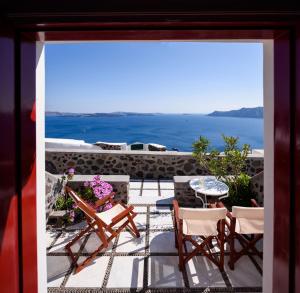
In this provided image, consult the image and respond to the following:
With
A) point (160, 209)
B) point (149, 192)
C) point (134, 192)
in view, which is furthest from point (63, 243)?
point (149, 192)

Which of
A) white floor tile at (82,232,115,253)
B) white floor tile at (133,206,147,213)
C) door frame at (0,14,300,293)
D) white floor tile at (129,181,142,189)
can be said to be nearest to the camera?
door frame at (0,14,300,293)

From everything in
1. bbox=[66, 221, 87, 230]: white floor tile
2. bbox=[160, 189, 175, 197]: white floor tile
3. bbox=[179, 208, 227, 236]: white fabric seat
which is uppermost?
bbox=[179, 208, 227, 236]: white fabric seat

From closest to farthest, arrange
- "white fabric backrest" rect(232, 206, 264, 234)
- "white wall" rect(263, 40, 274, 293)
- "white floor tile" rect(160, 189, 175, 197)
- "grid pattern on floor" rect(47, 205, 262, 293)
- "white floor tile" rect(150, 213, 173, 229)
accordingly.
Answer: "white wall" rect(263, 40, 274, 293) → "grid pattern on floor" rect(47, 205, 262, 293) → "white fabric backrest" rect(232, 206, 264, 234) → "white floor tile" rect(150, 213, 173, 229) → "white floor tile" rect(160, 189, 175, 197)

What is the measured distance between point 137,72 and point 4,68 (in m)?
48.7

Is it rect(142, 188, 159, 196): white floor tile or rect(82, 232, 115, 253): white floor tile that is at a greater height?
rect(142, 188, 159, 196): white floor tile

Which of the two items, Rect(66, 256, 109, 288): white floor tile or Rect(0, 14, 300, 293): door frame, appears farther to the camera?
Rect(66, 256, 109, 288): white floor tile

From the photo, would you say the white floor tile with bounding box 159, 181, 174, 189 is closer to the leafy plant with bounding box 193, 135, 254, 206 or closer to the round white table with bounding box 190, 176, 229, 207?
the leafy plant with bounding box 193, 135, 254, 206

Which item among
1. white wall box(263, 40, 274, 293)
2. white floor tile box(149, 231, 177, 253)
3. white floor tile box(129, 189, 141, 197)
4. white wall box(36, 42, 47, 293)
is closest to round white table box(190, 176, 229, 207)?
white floor tile box(149, 231, 177, 253)

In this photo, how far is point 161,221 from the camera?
14.8 ft

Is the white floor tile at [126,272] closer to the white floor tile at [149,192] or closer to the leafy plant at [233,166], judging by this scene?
the leafy plant at [233,166]

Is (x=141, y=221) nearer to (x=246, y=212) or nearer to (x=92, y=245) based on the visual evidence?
(x=92, y=245)

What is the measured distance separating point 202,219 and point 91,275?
1312 mm

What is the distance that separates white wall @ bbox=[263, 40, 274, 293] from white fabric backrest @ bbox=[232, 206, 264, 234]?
1.27 metres

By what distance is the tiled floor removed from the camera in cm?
276
